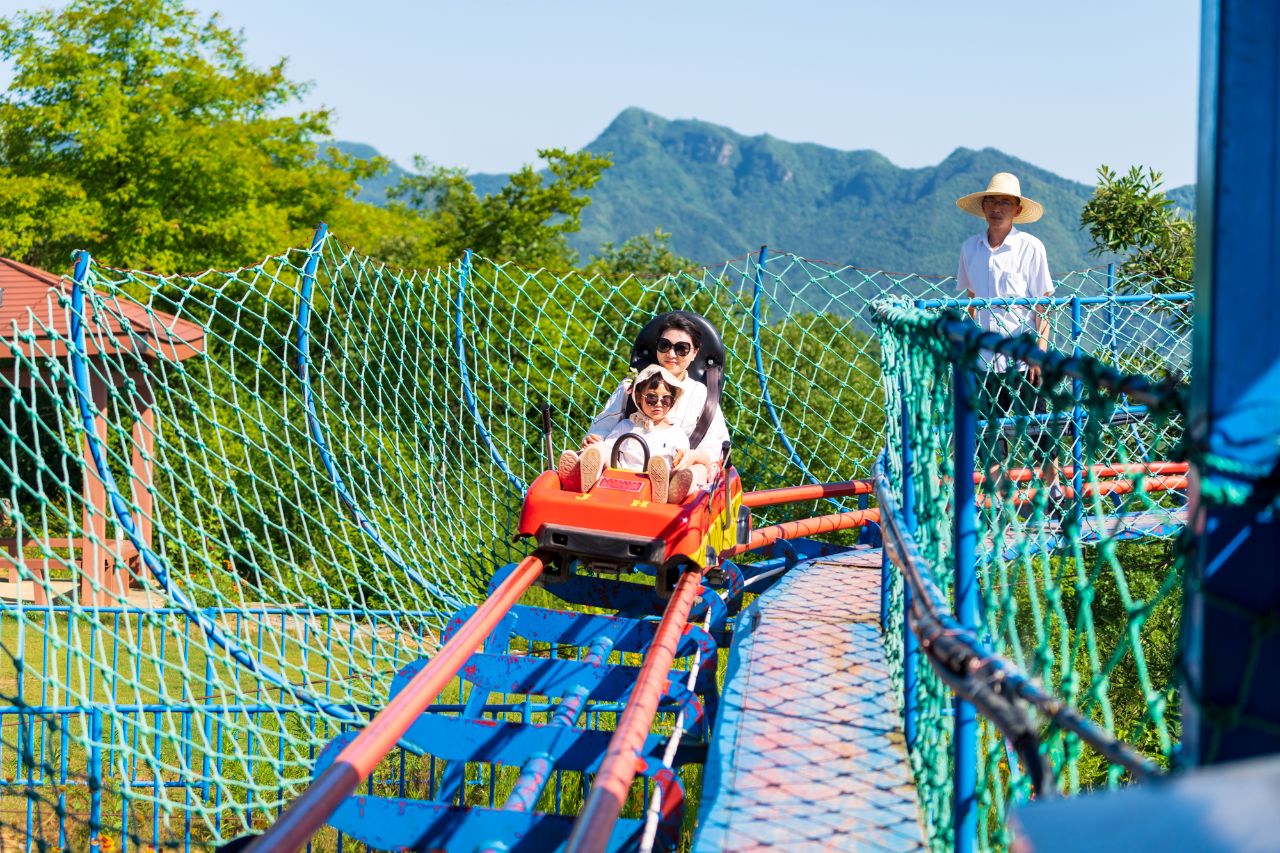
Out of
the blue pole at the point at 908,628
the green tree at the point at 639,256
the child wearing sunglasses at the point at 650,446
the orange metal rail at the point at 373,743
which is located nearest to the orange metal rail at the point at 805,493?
the child wearing sunglasses at the point at 650,446

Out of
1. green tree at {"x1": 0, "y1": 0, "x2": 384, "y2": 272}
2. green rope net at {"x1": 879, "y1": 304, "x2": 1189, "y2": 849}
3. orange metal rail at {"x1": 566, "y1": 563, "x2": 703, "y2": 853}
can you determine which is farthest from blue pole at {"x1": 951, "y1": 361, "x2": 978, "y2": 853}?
green tree at {"x1": 0, "y1": 0, "x2": 384, "y2": 272}

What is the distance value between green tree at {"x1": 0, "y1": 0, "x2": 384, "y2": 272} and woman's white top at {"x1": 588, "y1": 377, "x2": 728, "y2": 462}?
10.5 metres

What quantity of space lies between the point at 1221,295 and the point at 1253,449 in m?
0.13

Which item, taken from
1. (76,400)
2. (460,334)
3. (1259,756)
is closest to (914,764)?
(1259,756)

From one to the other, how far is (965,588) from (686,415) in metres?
3.03

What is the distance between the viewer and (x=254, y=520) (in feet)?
40.5

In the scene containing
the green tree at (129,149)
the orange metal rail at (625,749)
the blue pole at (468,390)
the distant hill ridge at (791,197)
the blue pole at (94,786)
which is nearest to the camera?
the orange metal rail at (625,749)

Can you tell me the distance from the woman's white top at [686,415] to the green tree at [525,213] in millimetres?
12486

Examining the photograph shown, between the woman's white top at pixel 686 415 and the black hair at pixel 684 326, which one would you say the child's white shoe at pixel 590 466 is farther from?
the black hair at pixel 684 326

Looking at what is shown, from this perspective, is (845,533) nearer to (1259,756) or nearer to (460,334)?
(460,334)

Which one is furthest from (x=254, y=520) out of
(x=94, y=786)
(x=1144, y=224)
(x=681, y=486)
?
(x=94, y=786)

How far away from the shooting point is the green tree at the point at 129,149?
46.8 ft

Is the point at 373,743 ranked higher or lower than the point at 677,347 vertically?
lower

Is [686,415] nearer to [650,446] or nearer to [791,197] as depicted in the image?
[650,446]
